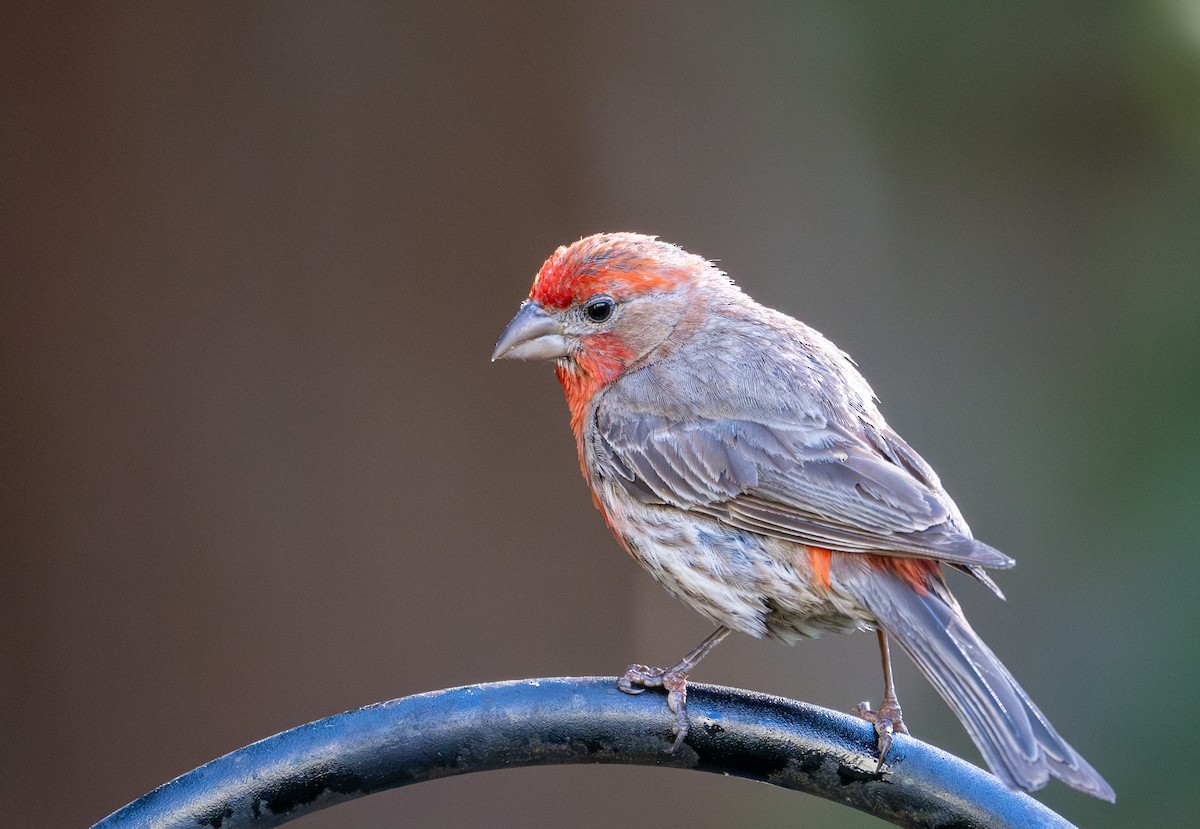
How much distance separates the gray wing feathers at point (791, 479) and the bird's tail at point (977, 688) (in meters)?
0.12

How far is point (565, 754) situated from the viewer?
2.27m

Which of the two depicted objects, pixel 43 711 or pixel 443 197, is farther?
pixel 443 197

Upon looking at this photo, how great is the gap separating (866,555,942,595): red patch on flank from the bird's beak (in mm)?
1015

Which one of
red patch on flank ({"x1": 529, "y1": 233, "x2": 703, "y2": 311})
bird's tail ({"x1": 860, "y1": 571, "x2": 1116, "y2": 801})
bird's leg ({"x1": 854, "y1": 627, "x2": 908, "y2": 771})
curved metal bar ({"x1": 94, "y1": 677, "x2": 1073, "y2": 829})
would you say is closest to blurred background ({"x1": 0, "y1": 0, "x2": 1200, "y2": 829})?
red patch on flank ({"x1": 529, "y1": 233, "x2": 703, "y2": 311})

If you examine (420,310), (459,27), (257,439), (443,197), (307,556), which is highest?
(459,27)

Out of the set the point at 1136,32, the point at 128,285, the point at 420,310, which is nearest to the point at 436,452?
the point at 420,310

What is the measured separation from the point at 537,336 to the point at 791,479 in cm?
80

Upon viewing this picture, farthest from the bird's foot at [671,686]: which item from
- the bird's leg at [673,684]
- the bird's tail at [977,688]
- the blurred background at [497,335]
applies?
the blurred background at [497,335]

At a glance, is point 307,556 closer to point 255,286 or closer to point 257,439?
point 257,439

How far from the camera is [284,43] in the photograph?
4969 millimetres

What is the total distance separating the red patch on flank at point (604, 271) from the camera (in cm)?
342

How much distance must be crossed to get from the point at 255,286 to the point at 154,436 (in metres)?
0.65

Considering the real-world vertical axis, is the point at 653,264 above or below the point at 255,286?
below

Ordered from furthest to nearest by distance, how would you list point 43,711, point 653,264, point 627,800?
point 627,800 → point 43,711 → point 653,264
